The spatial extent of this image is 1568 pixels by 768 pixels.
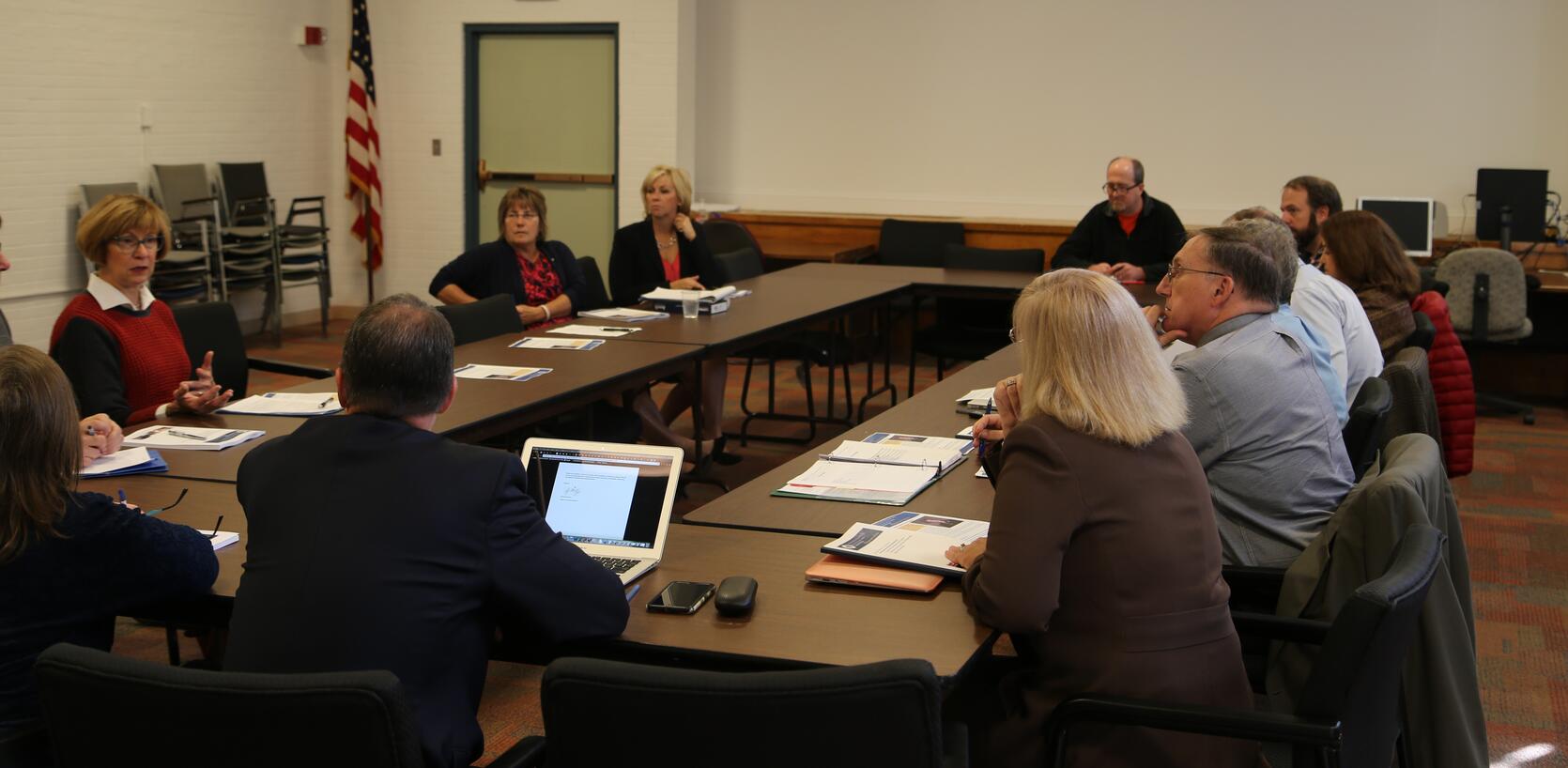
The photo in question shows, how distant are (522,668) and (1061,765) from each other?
1.99 metres

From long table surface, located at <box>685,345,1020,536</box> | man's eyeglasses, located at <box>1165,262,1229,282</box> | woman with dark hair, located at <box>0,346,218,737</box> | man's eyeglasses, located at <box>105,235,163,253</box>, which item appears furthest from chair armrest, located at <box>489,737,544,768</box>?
man's eyeglasses, located at <box>105,235,163,253</box>

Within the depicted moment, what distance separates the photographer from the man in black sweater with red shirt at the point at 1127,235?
6.47 metres

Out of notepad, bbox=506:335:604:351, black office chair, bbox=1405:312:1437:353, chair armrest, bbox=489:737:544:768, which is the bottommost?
chair armrest, bbox=489:737:544:768

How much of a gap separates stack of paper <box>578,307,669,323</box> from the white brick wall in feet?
12.4

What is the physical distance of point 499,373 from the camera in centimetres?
423

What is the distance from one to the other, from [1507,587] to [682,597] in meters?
3.41

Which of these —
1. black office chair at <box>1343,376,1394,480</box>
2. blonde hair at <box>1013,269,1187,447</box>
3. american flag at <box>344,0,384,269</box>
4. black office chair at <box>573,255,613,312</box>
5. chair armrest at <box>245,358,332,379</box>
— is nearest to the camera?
blonde hair at <box>1013,269,1187,447</box>

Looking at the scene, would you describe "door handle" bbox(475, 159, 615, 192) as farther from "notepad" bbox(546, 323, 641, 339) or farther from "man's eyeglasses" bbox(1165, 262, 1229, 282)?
"man's eyeglasses" bbox(1165, 262, 1229, 282)

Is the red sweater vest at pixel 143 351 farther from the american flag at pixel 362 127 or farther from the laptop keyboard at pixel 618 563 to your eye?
the american flag at pixel 362 127

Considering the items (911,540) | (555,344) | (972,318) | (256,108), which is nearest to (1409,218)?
(972,318)

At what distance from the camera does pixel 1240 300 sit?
2.94 m

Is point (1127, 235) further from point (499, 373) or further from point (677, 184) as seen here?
point (499, 373)

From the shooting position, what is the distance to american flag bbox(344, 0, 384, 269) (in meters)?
9.62

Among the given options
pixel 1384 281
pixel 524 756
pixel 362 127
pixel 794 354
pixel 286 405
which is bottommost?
pixel 524 756
